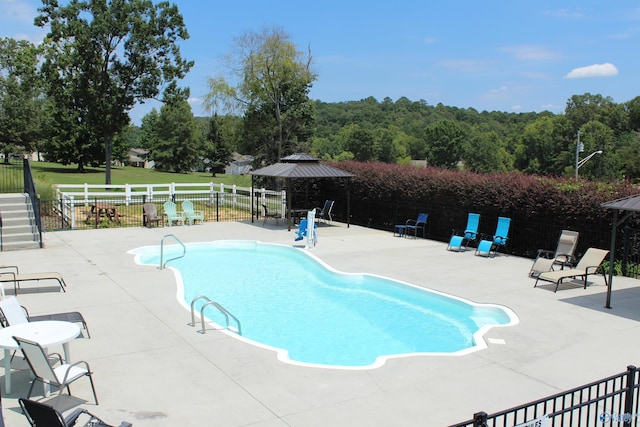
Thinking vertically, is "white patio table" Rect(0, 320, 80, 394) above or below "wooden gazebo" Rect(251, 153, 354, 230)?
below

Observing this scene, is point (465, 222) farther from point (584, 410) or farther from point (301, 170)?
point (584, 410)

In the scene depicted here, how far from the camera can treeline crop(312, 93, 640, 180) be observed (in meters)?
72.8

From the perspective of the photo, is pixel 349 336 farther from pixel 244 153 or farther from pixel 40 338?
pixel 244 153

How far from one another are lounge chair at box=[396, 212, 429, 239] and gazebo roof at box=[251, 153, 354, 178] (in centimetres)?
287

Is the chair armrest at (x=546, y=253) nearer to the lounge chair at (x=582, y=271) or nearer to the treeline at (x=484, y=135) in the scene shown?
the lounge chair at (x=582, y=271)

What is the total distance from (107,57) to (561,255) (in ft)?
107

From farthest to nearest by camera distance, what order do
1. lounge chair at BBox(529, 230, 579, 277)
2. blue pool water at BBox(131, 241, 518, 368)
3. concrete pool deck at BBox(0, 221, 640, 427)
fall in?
1. lounge chair at BBox(529, 230, 579, 277)
2. blue pool water at BBox(131, 241, 518, 368)
3. concrete pool deck at BBox(0, 221, 640, 427)

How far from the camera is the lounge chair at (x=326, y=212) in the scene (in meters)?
21.9

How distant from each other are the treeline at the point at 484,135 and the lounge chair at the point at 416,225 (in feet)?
145

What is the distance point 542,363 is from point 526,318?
216 centimetres

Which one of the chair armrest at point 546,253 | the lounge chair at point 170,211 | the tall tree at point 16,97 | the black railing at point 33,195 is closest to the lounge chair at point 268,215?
the lounge chair at point 170,211

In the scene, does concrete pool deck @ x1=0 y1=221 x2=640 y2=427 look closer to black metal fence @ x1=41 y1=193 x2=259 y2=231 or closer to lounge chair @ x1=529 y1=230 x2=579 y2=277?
lounge chair @ x1=529 y1=230 x2=579 y2=277

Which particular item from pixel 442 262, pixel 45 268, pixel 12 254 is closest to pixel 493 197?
pixel 442 262

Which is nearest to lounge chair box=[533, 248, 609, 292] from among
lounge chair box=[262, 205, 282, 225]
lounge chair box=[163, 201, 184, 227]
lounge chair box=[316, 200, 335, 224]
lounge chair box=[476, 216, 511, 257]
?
lounge chair box=[476, 216, 511, 257]
